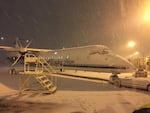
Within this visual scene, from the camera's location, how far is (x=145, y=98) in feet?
48.0

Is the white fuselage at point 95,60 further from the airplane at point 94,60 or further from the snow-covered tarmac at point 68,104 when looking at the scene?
the snow-covered tarmac at point 68,104

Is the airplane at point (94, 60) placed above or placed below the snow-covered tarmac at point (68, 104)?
above

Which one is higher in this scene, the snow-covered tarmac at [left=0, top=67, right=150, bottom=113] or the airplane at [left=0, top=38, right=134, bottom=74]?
the airplane at [left=0, top=38, right=134, bottom=74]

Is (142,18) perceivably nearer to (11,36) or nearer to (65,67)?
(65,67)

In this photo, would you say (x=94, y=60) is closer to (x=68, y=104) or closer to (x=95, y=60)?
(x=95, y=60)

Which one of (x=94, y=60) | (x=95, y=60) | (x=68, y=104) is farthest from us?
(x=94, y=60)

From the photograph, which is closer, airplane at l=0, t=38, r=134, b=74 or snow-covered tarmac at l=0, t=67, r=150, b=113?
snow-covered tarmac at l=0, t=67, r=150, b=113

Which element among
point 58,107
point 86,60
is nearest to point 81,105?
point 58,107

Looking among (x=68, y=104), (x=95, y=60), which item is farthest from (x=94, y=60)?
(x=68, y=104)

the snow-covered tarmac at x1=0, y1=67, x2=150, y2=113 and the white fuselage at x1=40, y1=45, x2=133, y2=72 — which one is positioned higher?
the white fuselage at x1=40, y1=45, x2=133, y2=72

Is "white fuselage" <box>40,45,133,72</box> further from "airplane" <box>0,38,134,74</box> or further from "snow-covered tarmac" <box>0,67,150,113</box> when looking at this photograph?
"snow-covered tarmac" <box>0,67,150,113</box>

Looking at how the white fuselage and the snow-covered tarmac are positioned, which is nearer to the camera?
the snow-covered tarmac

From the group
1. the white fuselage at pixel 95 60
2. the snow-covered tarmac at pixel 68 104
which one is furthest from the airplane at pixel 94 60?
the snow-covered tarmac at pixel 68 104

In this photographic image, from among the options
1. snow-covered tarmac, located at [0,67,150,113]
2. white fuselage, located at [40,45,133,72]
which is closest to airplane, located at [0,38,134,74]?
white fuselage, located at [40,45,133,72]
